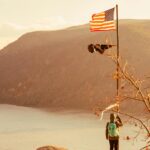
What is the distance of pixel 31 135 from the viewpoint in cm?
4459

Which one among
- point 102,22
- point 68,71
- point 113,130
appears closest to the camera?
point 113,130

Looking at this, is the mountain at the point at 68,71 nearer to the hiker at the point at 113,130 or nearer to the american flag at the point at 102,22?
the american flag at the point at 102,22

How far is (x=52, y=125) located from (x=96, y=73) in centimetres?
4290

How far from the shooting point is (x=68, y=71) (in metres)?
103

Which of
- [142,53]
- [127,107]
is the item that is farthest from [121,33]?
[127,107]

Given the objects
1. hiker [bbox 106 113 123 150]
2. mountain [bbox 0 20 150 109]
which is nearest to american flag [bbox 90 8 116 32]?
hiker [bbox 106 113 123 150]

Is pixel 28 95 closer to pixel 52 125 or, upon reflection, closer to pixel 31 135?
pixel 52 125

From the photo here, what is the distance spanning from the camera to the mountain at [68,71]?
89750mm

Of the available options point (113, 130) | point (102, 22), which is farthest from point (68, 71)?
point (113, 130)

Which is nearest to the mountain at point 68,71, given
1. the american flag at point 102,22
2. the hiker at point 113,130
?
the american flag at point 102,22

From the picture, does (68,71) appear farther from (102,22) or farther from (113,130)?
(113,130)

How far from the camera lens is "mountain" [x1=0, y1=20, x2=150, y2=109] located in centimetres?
8975

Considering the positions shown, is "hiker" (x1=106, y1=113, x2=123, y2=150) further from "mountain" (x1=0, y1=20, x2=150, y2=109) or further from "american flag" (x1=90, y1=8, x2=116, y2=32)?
"mountain" (x1=0, y1=20, x2=150, y2=109)

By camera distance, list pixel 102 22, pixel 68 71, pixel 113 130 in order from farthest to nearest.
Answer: pixel 68 71 → pixel 102 22 → pixel 113 130
